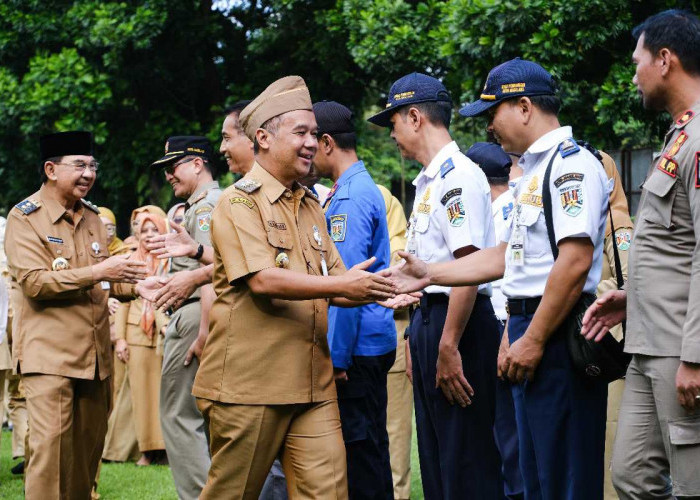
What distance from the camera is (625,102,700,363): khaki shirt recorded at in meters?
3.78

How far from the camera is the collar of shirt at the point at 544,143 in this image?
15.0ft

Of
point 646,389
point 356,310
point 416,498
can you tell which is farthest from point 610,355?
point 416,498

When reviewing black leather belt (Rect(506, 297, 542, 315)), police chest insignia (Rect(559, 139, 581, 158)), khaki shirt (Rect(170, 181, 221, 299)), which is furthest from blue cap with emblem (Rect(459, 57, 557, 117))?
khaki shirt (Rect(170, 181, 221, 299))

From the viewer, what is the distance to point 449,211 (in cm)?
509

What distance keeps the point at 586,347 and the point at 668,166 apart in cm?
89

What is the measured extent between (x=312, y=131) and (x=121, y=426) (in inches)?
270

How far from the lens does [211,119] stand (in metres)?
17.3

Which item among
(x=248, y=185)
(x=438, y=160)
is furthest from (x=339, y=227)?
(x=248, y=185)

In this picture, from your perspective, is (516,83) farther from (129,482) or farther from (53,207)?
(129,482)

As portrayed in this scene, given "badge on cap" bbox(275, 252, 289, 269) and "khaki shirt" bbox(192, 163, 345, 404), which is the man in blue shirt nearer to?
"khaki shirt" bbox(192, 163, 345, 404)

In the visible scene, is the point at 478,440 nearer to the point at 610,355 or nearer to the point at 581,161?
the point at 610,355

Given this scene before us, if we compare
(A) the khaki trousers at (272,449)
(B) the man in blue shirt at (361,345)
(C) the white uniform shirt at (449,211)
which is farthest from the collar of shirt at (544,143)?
(A) the khaki trousers at (272,449)

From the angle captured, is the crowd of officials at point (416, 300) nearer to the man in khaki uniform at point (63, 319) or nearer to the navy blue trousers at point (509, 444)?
the man in khaki uniform at point (63, 319)

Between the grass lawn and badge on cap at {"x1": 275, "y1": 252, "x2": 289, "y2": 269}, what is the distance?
172 inches
